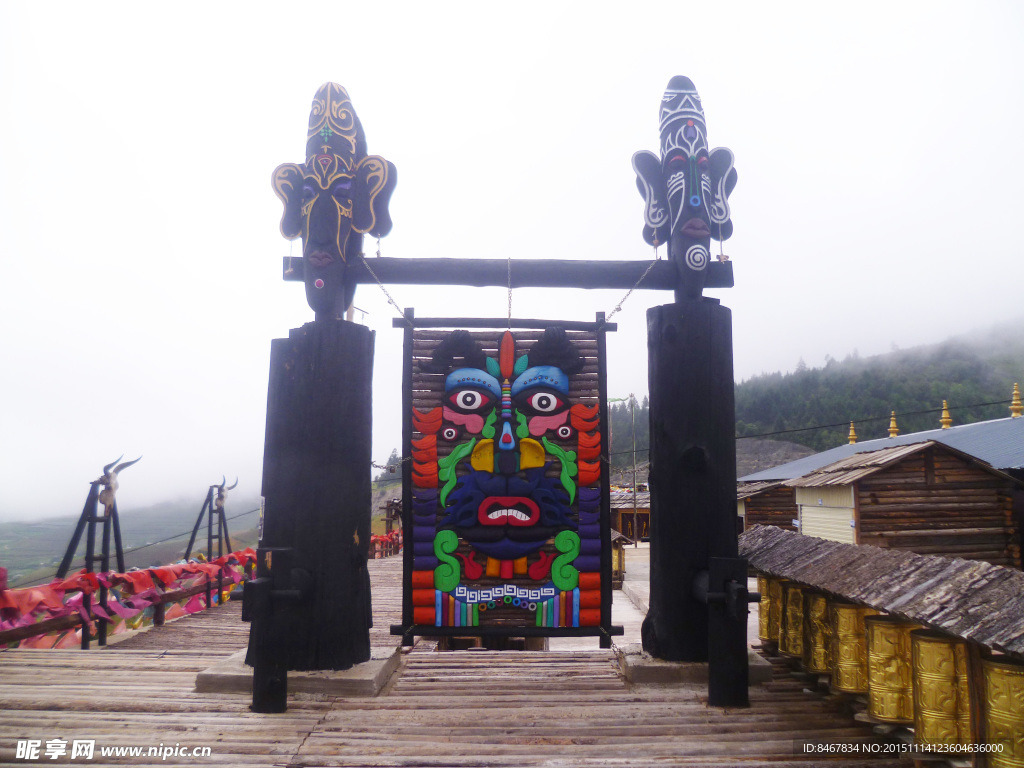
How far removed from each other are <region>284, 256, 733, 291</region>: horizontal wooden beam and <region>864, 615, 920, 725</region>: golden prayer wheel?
2645 mm

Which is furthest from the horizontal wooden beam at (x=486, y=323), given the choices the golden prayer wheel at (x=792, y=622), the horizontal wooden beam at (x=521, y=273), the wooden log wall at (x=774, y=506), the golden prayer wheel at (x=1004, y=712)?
the wooden log wall at (x=774, y=506)

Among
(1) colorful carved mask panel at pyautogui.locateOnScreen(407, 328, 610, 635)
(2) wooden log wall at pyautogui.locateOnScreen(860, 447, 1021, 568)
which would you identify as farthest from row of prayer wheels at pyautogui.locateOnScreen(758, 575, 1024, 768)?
(2) wooden log wall at pyautogui.locateOnScreen(860, 447, 1021, 568)

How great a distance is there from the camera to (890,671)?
3.30m

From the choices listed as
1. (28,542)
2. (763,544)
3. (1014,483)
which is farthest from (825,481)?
(28,542)

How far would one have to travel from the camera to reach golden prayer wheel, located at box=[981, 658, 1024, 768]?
257 centimetres

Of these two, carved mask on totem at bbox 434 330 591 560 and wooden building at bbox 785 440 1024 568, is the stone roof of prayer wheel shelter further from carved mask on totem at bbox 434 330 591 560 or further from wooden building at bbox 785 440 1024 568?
wooden building at bbox 785 440 1024 568

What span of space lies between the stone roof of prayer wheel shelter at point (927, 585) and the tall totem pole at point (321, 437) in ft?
10.0

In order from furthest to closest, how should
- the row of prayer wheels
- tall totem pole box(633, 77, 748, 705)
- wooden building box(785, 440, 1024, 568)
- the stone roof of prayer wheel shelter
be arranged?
wooden building box(785, 440, 1024, 568) → tall totem pole box(633, 77, 748, 705) → the row of prayer wheels → the stone roof of prayer wheel shelter

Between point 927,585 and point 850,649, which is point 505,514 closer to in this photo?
point 850,649

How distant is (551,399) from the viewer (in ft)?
15.1

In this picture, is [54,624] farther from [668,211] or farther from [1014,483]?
[1014,483]

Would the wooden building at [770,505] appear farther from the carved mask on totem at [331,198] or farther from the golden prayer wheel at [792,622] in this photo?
the carved mask on totem at [331,198]

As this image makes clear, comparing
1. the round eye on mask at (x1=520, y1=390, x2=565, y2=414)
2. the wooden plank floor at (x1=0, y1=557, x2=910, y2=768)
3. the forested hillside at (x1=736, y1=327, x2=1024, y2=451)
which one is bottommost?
the wooden plank floor at (x1=0, y1=557, x2=910, y2=768)

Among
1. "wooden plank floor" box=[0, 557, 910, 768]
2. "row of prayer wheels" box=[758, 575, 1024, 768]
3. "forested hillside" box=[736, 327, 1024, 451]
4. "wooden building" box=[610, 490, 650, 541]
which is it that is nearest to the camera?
"row of prayer wheels" box=[758, 575, 1024, 768]
